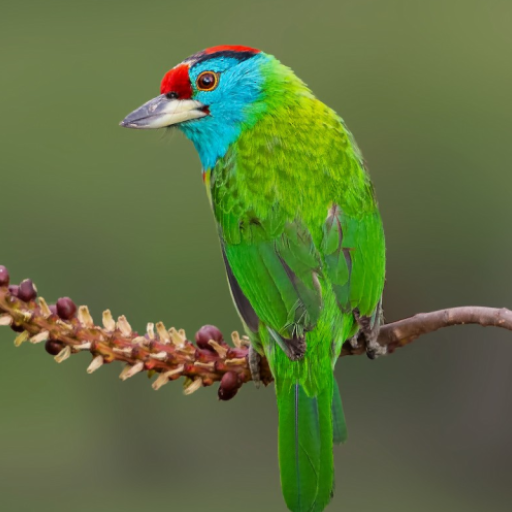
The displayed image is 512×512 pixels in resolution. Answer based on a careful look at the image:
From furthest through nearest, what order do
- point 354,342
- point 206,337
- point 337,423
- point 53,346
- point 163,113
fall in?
point 163,113, point 354,342, point 337,423, point 206,337, point 53,346

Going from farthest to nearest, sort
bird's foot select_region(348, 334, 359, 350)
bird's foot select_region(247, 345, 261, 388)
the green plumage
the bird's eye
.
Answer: the bird's eye
bird's foot select_region(348, 334, 359, 350)
the green plumage
bird's foot select_region(247, 345, 261, 388)

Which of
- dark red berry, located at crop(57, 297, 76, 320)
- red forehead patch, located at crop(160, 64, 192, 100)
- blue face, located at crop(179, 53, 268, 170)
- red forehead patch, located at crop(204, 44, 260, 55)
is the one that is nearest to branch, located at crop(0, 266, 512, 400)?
dark red berry, located at crop(57, 297, 76, 320)

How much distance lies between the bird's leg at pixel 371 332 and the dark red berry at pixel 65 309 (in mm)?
907

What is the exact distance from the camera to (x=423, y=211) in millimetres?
7449

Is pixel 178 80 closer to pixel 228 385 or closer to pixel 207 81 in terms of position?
pixel 207 81

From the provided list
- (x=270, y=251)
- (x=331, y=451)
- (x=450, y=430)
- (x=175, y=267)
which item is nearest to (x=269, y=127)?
(x=270, y=251)

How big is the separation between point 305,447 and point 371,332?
395 millimetres

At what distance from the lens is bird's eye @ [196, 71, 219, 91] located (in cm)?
366

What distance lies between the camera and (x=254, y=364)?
2906 millimetres

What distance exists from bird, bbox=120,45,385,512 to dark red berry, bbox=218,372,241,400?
9.8 inches

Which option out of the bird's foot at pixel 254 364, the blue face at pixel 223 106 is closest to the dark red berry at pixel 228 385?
the bird's foot at pixel 254 364

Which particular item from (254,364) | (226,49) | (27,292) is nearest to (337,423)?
(254,364)

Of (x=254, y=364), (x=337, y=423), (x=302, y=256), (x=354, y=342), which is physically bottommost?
(x=337, y=423)

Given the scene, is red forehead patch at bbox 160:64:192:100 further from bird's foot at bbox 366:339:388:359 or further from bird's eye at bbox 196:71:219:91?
bird's foot at bbox 366:339:388:359
